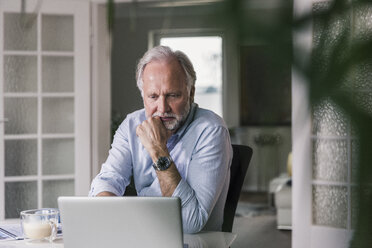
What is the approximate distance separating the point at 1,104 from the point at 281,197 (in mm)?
2622

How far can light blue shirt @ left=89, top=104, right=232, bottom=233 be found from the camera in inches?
65.0

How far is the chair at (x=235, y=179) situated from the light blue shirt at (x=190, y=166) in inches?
2.0

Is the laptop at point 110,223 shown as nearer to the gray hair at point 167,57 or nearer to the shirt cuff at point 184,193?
the shirt cuff at point 184,193

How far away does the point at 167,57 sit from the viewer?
6.35 feet

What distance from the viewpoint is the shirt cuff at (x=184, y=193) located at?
1610 mm

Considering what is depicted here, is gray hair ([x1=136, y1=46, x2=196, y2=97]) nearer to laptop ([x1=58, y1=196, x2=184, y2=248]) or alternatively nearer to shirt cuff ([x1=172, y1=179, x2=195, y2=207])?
shirt cuff ([x1=172, y1=179, x2=195, y2=207])

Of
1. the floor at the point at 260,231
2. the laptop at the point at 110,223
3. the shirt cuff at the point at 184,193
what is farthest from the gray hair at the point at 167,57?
the floor at the point at 260,231

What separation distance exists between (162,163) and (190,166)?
0.09m

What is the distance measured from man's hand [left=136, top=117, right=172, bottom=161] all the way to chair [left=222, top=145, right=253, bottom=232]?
0.25 meters

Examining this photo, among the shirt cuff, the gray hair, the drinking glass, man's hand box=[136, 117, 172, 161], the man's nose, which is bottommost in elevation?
the drinking glass

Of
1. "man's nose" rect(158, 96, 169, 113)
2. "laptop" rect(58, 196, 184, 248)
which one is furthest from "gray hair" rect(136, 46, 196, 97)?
"laptop" rect(58, 196, 184, 248)

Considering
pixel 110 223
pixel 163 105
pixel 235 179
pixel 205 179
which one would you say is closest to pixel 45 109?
pixel 163 105

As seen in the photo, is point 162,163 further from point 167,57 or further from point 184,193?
point 167,57

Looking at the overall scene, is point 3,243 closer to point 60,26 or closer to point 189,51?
point 60,26
